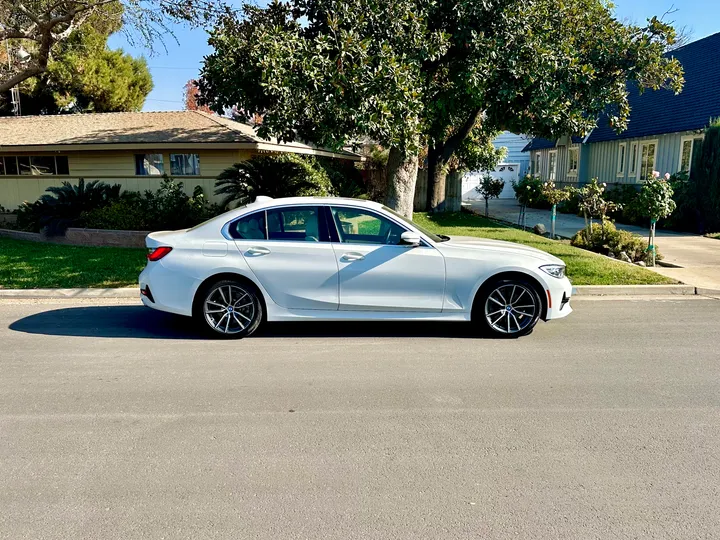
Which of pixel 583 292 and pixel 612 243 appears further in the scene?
pixel 612 243

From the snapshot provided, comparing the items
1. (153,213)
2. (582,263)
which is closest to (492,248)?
(582,263)

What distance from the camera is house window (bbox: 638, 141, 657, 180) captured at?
21438 millimetres

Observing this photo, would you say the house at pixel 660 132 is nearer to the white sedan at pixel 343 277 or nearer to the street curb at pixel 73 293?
the white sedan at pixel 343 277

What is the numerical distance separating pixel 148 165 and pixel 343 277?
42.6ft

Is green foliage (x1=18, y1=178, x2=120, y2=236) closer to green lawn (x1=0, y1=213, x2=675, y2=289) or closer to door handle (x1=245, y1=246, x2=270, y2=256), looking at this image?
green lawn (x1=0, y1=213, x2=675, y2=289)

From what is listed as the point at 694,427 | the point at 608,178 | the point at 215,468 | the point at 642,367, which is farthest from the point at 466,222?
the point at 215,468

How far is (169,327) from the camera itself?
23.9ft

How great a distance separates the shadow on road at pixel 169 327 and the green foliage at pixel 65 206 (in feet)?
24.7

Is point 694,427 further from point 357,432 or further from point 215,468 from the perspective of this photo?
point 215,468

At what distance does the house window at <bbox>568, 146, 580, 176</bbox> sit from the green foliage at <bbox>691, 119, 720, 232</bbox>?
1005 centimetres

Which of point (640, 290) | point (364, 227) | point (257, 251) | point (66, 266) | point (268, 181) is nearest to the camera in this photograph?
point (257, 251)

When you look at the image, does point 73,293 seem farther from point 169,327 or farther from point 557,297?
point 557,297

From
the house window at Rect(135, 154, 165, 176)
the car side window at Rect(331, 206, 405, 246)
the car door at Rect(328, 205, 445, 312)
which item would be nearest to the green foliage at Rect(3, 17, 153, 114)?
the house window at Rect(135, 154, 165, 176)

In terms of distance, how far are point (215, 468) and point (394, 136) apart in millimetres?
7189
